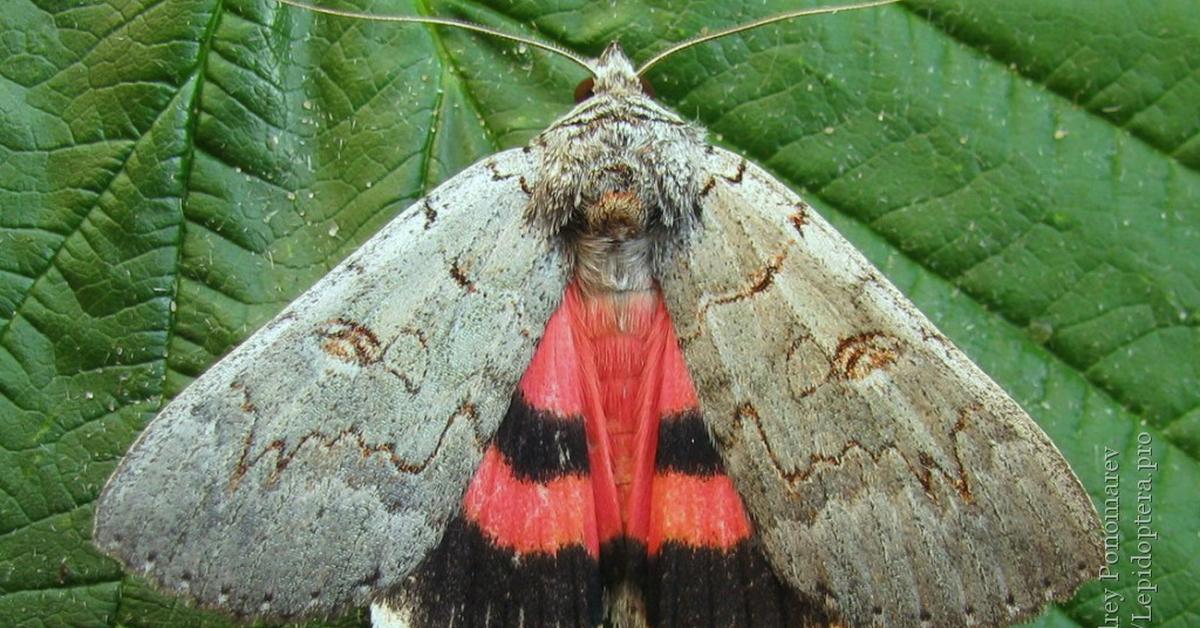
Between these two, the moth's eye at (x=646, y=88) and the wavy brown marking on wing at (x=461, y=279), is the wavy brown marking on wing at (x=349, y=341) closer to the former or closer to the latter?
the wavy brown marking on wing at (x=461, y=279)

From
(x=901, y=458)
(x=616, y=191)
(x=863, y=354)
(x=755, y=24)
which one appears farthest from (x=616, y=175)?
(x=901, y=458)

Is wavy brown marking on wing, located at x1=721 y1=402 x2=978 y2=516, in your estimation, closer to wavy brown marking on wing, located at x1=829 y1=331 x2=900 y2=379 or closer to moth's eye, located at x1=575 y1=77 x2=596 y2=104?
wavy brown marking on wing, located at x1=829 y1=331 x2=900 y2=379

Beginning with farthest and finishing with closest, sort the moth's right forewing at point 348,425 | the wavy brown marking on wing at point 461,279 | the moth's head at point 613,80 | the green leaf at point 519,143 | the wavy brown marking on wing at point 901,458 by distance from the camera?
the green leaf at point 519,143
the moth's head at point 613,80
the wavy brown marking on wing at point 461,279
the wavy brown marking on wing at point 901,458
the moth's right forewing at point 348,425

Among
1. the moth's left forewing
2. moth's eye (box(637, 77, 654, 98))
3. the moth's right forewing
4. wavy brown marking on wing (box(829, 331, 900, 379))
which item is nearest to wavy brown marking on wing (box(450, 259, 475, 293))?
the moth's right forewing

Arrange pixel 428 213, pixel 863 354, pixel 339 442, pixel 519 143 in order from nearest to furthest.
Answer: pixel 339 442
pixel 863 354
pixel 428 213
pixel 519 143

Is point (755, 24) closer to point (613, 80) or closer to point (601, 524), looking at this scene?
point (613, 80)

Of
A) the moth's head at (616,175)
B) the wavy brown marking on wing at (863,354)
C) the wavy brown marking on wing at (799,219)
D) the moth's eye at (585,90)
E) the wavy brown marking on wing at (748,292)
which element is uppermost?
the moth's eye at (585,90)

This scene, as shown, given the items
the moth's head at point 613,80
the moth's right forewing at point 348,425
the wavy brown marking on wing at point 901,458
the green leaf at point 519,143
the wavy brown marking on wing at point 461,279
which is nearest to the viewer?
the moth's right forewing at point 348,425

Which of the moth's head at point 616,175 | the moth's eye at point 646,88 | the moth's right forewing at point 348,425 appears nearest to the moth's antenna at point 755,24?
the moth's eye at point 646,88
